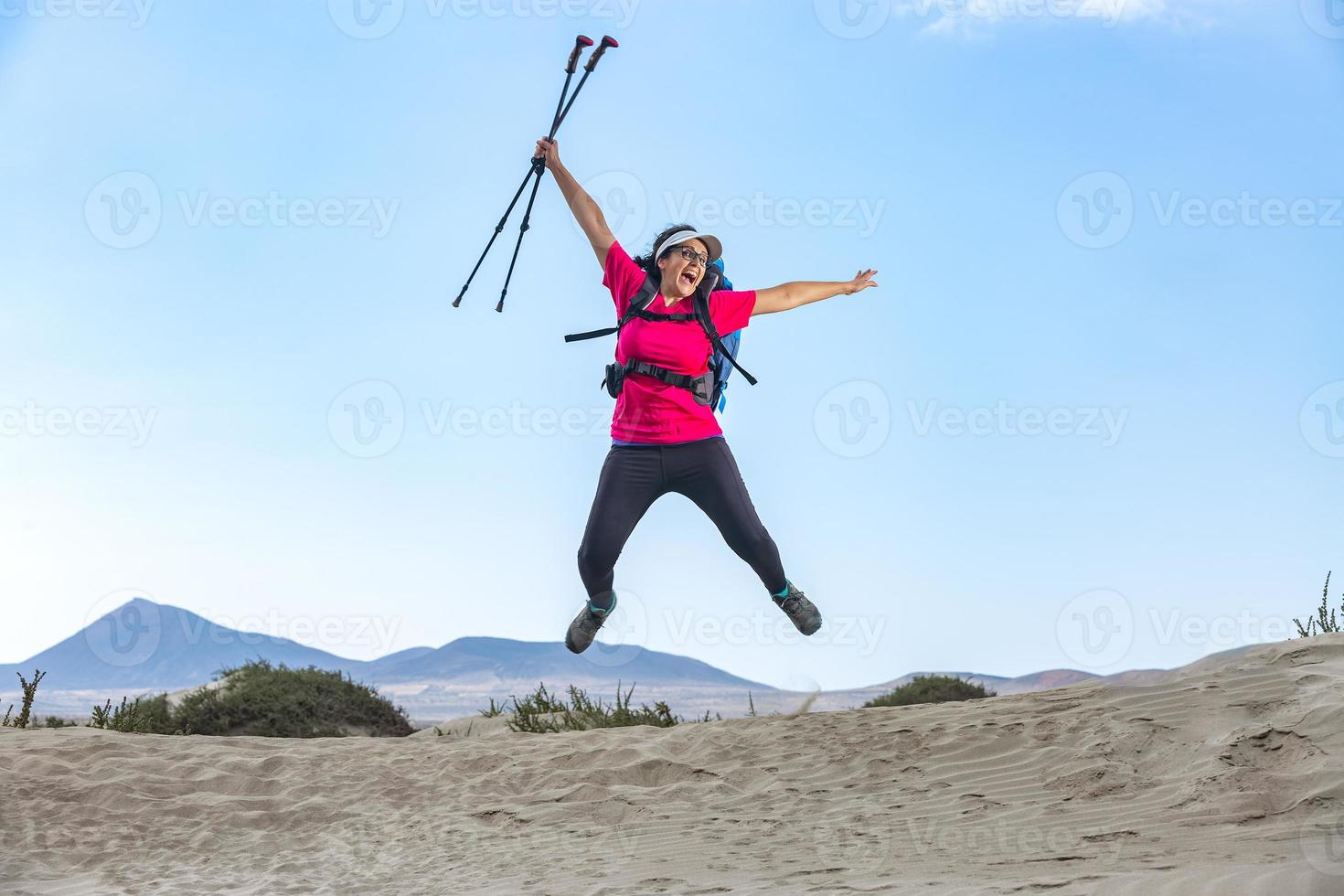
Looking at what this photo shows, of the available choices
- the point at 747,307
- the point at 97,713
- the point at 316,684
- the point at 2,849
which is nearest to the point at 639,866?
the point at 747,307

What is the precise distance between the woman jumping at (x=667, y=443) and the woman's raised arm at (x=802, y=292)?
236 mm

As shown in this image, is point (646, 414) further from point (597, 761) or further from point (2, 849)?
point (2, 849)

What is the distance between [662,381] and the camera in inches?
271

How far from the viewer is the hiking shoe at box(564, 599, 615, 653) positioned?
695 cm

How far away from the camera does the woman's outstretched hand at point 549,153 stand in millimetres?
7176

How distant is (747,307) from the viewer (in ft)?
23.7

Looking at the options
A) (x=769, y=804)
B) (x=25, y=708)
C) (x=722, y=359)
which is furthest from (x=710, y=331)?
(x=25, y=708)

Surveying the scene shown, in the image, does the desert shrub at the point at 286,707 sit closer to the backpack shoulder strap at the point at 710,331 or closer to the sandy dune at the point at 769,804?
the sandy dune at the point at 769,804

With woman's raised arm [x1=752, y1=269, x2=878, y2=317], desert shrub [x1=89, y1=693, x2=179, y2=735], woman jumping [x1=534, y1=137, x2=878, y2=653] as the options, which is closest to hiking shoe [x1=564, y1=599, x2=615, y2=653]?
woman jumping [x1=534, y1=137, x2=878, y2=653]

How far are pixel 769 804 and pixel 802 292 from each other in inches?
130

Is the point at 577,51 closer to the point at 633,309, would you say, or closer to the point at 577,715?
the point at 633,309

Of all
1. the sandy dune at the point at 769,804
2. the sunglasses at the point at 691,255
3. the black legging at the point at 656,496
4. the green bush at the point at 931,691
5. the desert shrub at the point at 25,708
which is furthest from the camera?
the green bush at the point at 931,691

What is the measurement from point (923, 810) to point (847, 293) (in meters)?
3.30

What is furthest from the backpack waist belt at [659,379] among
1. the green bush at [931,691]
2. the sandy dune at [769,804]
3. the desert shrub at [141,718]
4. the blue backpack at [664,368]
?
the green bush at [931,691]
